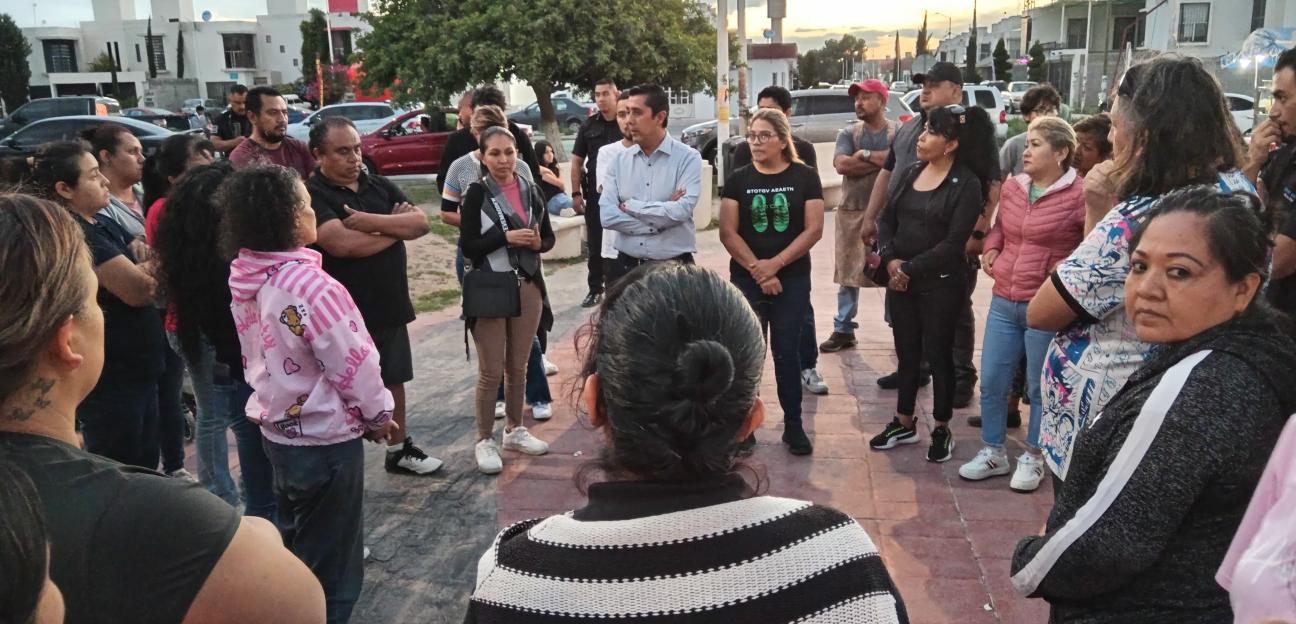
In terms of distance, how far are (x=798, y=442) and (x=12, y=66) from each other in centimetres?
6064

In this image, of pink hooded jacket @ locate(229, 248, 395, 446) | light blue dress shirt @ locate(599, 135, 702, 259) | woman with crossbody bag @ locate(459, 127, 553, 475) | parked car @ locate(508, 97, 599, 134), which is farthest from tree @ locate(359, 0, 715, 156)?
pink hooded jacket @ locate(229, 248, 395, 446)

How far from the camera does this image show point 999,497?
159 inches

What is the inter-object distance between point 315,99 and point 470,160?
139ft

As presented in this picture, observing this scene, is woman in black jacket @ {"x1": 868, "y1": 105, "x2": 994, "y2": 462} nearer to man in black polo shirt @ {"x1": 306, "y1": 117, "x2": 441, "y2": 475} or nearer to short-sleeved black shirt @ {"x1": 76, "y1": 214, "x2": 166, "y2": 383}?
man in black polo shirt @ {"x1": 306, "y1": 117, "x2": 441, "y2": 475}

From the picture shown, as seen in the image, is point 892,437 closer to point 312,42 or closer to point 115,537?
point 115,537

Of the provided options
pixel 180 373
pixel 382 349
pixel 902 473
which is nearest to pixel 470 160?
pixel 382 349

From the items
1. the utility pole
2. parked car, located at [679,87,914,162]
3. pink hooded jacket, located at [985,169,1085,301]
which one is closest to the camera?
pink hooded jacket, located at [985,169,1085,301]

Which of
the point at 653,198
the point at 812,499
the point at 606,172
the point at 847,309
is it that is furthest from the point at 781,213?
the point at 847,309

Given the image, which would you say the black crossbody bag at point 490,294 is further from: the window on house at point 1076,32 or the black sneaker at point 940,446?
the window on house at point 1076,32

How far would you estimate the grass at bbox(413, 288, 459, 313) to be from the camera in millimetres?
7980

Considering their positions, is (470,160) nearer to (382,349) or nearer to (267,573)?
(382,349)

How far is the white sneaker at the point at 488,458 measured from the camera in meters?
4.44

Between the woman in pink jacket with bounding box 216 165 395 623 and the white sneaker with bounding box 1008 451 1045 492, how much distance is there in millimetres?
2793

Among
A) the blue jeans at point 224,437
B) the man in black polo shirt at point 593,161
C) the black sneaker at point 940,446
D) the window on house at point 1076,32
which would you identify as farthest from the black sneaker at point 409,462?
the window on house at point 1076,32
